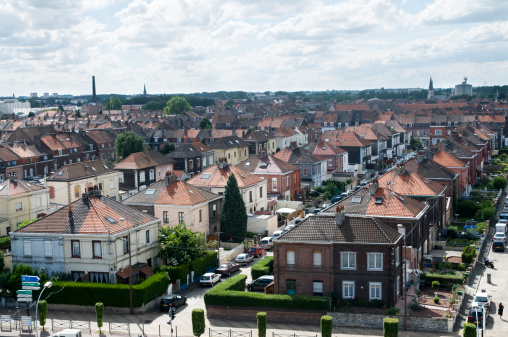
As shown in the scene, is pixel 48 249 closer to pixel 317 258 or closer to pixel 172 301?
pixel 172 301

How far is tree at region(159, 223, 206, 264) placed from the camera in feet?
174

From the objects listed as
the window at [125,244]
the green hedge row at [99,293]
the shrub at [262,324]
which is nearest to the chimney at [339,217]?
the shrub at [262,324]

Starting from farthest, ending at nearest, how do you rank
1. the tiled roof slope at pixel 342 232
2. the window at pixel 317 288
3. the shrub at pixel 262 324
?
the window at pixel 317 288
the tiled roof slope at pixel 342 232
the shrub at pixel 262 324

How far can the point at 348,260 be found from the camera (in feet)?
150

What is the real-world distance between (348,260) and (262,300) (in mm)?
6743

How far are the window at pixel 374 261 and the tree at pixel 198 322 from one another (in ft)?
41.3

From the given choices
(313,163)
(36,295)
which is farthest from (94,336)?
(313,163)

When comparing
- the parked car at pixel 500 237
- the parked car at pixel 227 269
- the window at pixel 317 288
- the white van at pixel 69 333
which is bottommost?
the parked car at pixel 227 269

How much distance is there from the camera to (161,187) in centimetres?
6638

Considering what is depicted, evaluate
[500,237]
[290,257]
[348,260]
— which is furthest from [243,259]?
[500,237]

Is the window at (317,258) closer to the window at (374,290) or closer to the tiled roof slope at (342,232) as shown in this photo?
the tiled roof slope at (342,232)

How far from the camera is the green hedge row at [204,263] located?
5397 centimetres

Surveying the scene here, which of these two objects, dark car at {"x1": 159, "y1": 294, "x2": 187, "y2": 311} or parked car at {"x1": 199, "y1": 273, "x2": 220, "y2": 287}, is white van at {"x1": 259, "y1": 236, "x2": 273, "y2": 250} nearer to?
parked car at {"x1": 199, "y1": 273, "x2": 220, "y2": 287}

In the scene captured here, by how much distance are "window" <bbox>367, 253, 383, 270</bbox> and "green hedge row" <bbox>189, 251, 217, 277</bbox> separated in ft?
51.4
